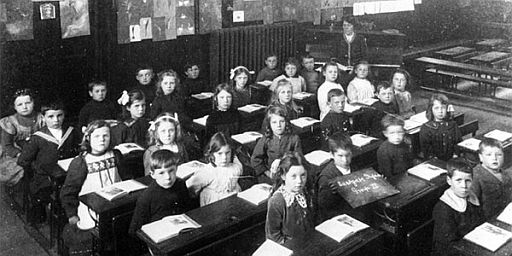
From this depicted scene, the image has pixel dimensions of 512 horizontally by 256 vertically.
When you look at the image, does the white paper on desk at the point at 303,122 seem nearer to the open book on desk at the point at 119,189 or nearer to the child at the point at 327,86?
the child at the point at 327,86

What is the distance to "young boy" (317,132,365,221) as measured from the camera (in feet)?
12.6

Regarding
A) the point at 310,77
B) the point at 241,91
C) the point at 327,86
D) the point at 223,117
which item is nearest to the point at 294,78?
the point at 310,77

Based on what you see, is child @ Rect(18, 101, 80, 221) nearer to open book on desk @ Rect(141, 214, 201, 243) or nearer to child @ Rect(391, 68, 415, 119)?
open book on desk @ Rect(141, 214, 201, 243)

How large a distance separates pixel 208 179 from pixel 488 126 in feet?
19.1

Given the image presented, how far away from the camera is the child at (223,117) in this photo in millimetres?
6051

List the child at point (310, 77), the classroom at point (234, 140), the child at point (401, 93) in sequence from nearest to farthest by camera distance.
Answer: the classroom at point (234, 140) → the child at point (401, 93) → the child at point (310, 77)

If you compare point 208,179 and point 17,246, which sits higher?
point 208,179

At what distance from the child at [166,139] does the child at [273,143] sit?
715 mm

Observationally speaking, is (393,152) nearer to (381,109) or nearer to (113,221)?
(381,109)

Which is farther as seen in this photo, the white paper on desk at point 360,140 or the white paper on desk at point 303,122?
the white paper on desk at point 303,122

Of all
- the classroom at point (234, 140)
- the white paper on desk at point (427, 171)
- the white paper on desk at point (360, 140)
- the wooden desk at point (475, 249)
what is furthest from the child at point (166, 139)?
the wooden desk at point (475, 249)

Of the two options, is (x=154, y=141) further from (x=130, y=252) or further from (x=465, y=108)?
(x=465, y=108)

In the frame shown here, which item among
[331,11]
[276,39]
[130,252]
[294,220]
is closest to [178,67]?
[276,39]

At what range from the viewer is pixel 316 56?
33.0 ft
